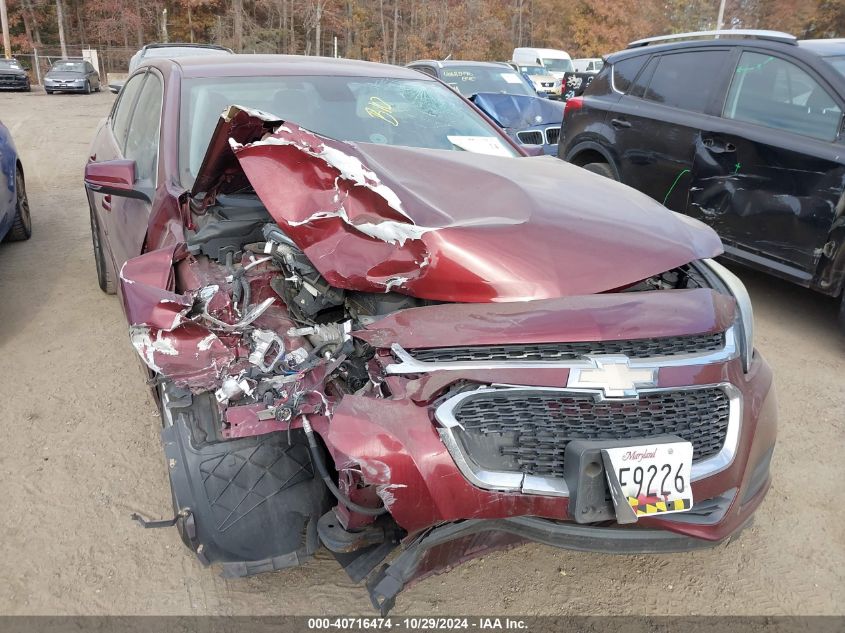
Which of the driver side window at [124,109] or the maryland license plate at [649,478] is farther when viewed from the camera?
the driver side window at [124,109]

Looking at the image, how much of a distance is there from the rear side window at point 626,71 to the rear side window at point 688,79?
0.22m

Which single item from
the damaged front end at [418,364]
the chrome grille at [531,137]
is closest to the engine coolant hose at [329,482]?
the damaged front end at [418,364]

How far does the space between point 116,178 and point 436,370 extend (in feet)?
6.65

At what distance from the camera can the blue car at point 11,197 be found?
4.88 m

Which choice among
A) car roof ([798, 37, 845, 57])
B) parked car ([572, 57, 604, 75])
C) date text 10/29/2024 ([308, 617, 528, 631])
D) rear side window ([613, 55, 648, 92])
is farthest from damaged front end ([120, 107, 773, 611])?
parked car ([572, 57, 604, 75])

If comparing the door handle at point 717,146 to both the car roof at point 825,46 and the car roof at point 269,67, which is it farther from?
the car roof at point 269,67

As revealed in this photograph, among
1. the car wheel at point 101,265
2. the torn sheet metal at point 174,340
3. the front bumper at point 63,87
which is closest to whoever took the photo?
the torn sheet metal at point 174,340

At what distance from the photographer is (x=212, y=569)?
2281 mm

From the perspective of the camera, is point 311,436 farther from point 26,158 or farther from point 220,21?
point 220,21

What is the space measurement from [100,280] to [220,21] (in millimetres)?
35855

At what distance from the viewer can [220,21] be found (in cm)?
3562

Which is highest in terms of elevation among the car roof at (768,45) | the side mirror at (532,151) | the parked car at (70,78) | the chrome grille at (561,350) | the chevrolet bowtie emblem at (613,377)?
the car roof at (768,45)

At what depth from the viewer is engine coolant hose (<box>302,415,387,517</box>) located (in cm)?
182

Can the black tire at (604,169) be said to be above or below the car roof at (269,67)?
below
